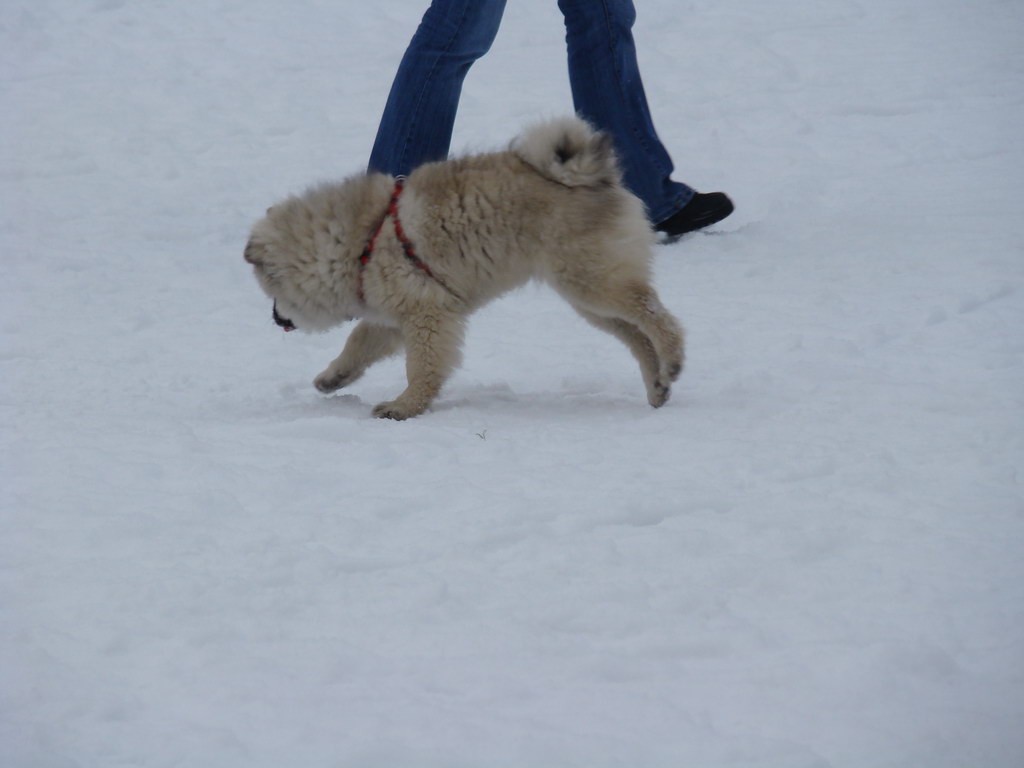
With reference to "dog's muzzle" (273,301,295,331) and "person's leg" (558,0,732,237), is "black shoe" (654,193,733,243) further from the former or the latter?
"dog's muzzle" (273,301,295,331)

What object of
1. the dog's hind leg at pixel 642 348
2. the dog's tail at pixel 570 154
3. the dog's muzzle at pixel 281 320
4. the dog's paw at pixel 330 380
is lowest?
the dog's paw at pixel 330 380

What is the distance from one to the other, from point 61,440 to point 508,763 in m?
1.88

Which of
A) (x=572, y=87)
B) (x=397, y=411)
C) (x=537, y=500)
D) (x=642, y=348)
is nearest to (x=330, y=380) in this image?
(x=397, y=411)

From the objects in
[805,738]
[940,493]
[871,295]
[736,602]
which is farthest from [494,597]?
[871,295]

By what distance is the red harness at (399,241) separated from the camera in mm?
3553

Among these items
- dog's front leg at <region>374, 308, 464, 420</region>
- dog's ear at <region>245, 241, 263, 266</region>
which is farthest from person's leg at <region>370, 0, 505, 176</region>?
dog's front leg at <region>374, 308, 464, 420</region>

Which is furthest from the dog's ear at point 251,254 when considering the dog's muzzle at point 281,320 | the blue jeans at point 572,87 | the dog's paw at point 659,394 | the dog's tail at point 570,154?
the dog's paw at point 659,394

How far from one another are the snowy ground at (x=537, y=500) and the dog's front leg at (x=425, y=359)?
0.47 ft

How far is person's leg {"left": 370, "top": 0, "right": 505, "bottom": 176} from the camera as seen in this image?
4219 millimetres

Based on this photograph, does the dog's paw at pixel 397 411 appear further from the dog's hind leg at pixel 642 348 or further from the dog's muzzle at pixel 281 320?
the dog's hind leg at pixel 642 348

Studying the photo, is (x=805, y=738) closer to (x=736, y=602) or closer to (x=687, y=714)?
(x=687, y=714)

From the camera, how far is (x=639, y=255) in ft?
11.6

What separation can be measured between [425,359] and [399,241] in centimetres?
40

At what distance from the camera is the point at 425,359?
3553 millimetres
